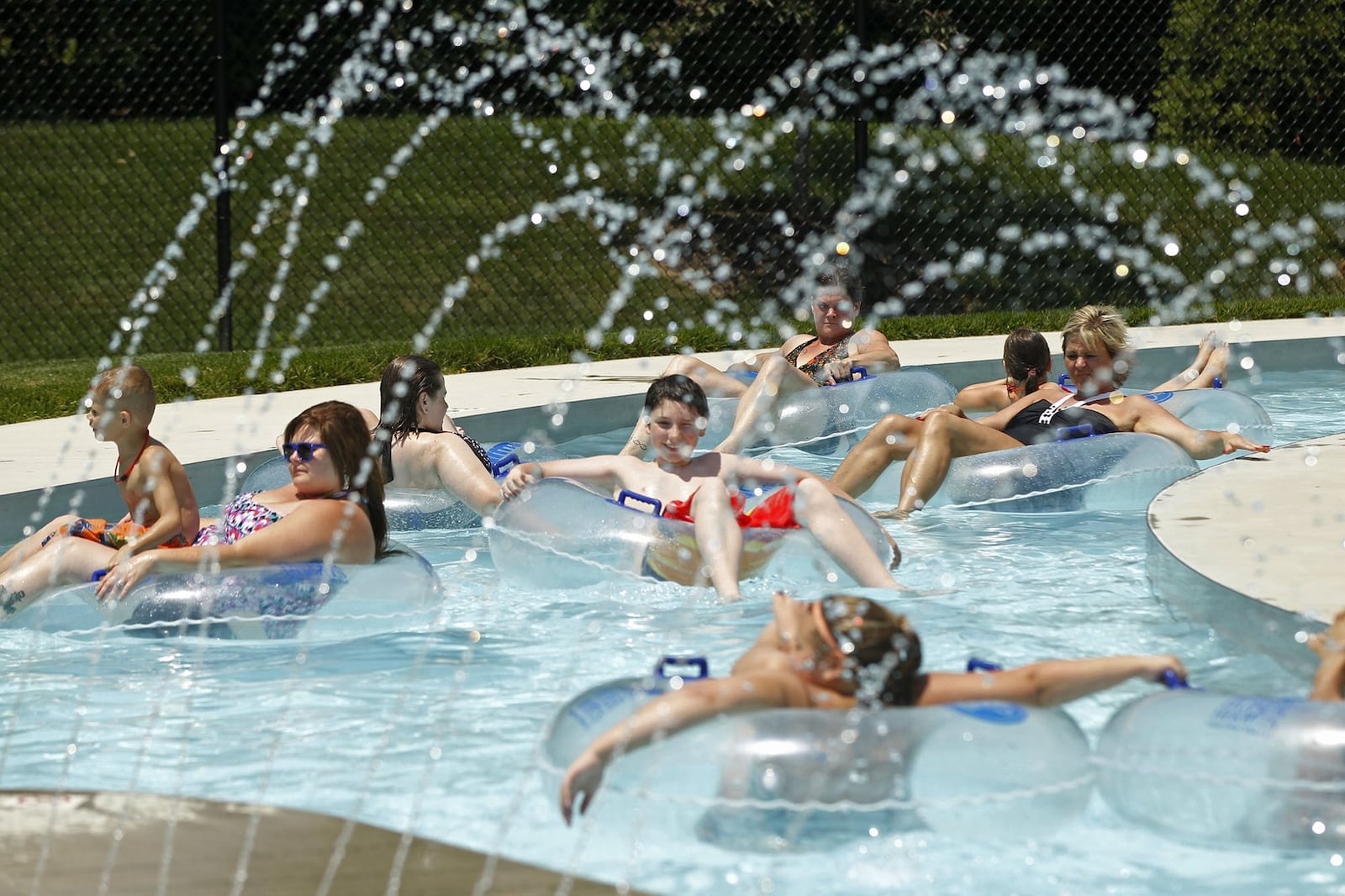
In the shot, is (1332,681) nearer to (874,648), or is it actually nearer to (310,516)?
(874,648)

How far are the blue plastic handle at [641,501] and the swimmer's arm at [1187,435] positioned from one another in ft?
7.60

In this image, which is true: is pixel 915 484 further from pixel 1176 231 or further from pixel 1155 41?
pixel 1155 41

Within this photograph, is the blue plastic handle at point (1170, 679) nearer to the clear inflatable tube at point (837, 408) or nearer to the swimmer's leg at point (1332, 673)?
the swimmer's leg at point (1332, 673)

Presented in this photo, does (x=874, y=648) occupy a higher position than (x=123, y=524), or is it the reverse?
(x=123, y=524)

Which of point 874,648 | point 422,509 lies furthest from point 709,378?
point 874,648

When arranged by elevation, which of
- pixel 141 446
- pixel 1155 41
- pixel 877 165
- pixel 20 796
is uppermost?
pixel 1155 41

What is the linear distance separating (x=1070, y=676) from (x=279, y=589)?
2.43 m

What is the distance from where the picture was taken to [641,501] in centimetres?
573

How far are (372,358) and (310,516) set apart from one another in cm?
467

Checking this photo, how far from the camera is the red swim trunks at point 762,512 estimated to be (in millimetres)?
5594

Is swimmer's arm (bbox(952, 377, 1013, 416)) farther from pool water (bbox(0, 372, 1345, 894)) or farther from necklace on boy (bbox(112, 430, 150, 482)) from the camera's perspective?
necklace on boy (bbox(112, 430, 150, 482))

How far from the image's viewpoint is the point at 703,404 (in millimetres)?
5676

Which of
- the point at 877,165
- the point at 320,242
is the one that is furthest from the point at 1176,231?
the point at 320,242

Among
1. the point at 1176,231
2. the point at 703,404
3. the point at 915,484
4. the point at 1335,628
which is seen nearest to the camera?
the point at 1335,628
